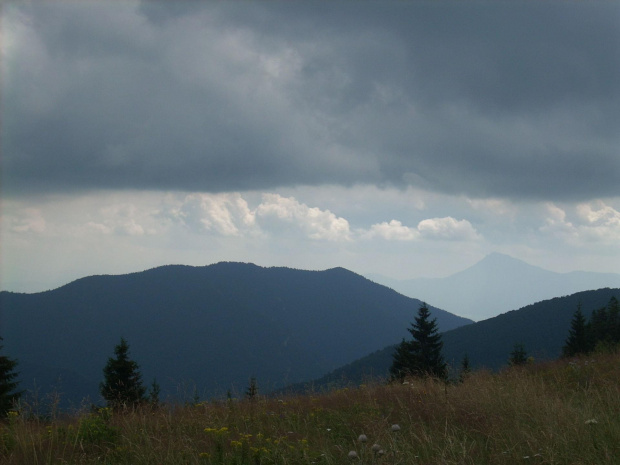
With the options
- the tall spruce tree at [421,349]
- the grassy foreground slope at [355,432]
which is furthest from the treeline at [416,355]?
the grassy foreground slope at [355,432]

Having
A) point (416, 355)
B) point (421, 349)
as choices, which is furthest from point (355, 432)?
point (421, 349)

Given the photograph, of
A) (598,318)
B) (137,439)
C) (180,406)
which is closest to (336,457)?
(137,439)

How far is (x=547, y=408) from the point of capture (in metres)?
6.36

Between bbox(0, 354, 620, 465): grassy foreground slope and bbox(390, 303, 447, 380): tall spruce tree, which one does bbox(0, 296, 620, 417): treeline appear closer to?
bbox(390, 303, 447, 380): tall spruce tree

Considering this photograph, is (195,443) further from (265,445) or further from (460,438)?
(460,438)

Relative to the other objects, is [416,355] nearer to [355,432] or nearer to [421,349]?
[421,349]

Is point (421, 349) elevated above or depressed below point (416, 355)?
above

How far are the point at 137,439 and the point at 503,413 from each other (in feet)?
16.6

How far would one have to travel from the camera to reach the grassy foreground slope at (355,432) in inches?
206

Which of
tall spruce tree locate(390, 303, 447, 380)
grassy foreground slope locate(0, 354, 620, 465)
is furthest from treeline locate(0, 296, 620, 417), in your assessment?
grassy foreground slope locate(0, 354, 620, 465)

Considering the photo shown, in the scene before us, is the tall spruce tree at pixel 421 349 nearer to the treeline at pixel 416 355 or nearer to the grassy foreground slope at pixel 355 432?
the treeline at pixel 416 355

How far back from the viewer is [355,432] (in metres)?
6.50

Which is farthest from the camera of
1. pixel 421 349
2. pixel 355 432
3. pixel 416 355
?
pixel 421 349

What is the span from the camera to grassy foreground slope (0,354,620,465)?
17.1 feet
